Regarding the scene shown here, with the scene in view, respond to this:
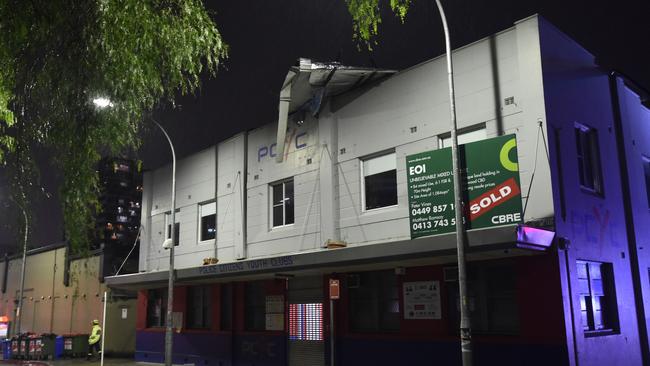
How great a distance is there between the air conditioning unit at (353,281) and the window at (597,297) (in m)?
6.04

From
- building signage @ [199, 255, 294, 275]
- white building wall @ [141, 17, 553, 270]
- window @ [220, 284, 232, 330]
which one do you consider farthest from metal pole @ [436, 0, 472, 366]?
window @ [220, 284, 232, 330]

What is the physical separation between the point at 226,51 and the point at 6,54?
9.59 ft

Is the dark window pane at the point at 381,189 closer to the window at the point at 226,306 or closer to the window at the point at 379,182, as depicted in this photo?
the window at the point at 379,182

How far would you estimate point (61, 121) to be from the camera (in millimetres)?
8305

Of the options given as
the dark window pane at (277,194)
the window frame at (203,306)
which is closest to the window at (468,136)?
the dark window pane at (277,194)

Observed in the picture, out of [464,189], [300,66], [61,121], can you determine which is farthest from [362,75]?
[61,121]

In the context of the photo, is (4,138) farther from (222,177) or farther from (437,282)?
(222,177)

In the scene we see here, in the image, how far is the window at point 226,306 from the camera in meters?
22.0

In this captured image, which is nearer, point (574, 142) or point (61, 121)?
point (61, 121)

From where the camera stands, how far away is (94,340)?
26.5m

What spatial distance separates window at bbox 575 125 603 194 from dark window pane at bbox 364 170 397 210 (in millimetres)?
4766

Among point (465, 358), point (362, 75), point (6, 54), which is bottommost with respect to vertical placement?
point (465, 358)

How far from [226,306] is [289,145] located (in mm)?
6643

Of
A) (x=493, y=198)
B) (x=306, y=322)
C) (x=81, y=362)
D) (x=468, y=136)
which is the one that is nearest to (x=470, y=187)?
(x=493, y=198)
